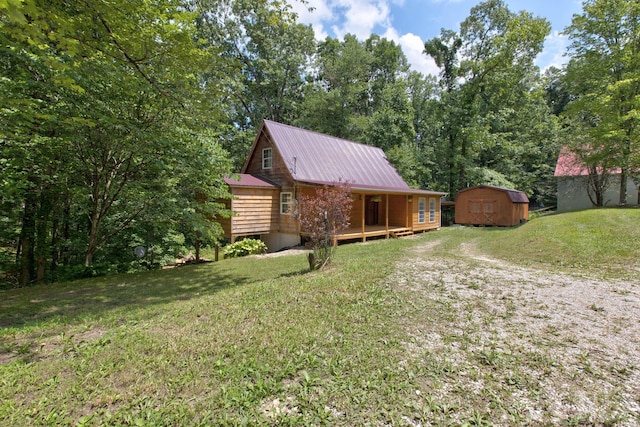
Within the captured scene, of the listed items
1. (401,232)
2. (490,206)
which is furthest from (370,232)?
(490,206)

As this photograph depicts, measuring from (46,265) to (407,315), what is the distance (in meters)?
10.7

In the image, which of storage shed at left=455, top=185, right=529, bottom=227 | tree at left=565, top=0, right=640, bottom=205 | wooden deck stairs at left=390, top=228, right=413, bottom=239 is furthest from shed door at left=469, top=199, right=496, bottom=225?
wooden deck stairs at left=390, top=228, right=413, bottom=239

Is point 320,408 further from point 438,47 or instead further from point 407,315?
point 438,47

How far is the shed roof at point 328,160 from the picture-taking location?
13984mm

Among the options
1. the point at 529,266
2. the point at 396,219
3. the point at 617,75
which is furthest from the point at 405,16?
the point at 529,266

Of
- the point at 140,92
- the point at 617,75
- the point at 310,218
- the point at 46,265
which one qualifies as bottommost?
the point at 46,265

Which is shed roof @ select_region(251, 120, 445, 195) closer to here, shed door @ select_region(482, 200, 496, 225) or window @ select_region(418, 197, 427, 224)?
window @ select_region(418, 197, 427, 224)

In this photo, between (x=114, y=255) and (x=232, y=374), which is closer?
(x=232, y=374)

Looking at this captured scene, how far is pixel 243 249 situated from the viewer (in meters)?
12.2

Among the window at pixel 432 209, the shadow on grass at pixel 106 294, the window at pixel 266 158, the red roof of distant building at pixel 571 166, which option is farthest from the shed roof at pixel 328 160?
the red roof of distant building at pixel 571 166

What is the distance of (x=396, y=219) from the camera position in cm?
1747

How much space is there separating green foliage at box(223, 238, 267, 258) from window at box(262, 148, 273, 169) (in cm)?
415

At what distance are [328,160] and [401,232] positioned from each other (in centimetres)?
556

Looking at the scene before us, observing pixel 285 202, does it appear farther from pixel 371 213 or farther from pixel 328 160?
pixel 371 213
